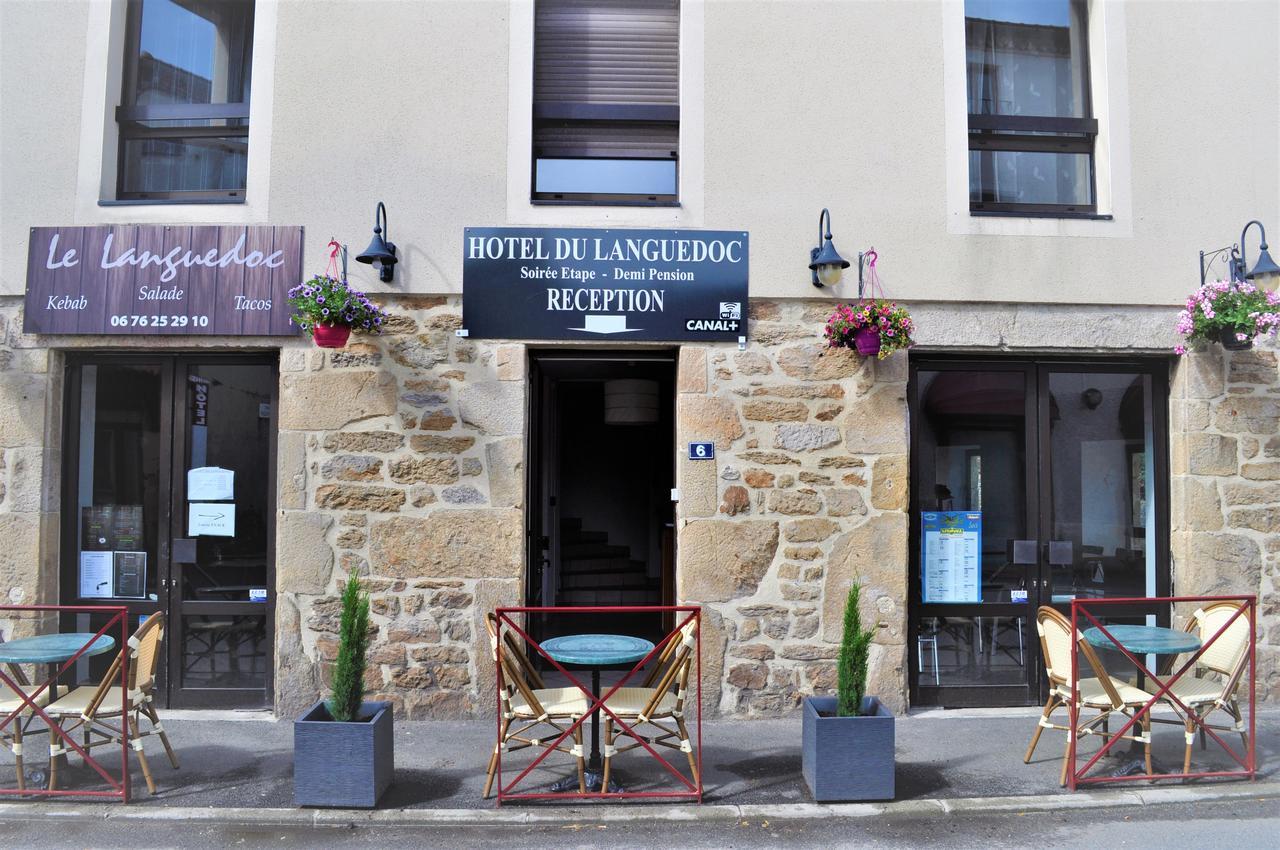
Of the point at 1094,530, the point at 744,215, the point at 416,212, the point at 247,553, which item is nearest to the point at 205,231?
the point at 416,212

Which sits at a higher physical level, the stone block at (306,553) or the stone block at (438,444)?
the stone block at (438,444)

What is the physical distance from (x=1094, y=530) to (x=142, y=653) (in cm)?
582

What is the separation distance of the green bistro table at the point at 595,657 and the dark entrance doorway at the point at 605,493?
6.91ft

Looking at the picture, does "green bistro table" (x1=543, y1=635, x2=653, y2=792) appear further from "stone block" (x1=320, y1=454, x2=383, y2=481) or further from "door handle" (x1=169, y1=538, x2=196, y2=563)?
"door handle" (x1=169, y1=538, x2=196, y2=563)

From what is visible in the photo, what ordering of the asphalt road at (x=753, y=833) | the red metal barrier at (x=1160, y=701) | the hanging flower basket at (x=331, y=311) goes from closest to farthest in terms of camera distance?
the asphalt road at (x=753, y=833), the red metal barrier at (x=1160, y=701), the hanging flower basket at (x=331, y=311)

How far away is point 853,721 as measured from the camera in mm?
4215

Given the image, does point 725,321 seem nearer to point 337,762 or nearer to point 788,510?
point 788,510

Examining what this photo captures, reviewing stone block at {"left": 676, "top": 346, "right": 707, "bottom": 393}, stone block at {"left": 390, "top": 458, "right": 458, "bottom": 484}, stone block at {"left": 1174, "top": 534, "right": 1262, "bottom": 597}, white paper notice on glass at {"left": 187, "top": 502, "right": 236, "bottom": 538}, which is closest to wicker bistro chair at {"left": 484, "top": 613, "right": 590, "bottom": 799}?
stone block at {"left": 390, "top": 458, "right": 458, "bottom": 484}

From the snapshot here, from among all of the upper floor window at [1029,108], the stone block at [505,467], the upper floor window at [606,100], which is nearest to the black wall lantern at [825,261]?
the upper floor window at [606,100]

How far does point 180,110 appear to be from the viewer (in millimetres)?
6062

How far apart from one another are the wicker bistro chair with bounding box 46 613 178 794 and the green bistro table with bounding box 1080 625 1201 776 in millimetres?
4763

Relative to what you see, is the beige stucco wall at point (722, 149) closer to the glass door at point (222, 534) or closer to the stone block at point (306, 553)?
the glass door at point (222, 534)

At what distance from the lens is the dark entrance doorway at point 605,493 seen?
7.21 meters

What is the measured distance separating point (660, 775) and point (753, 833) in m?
0.72
